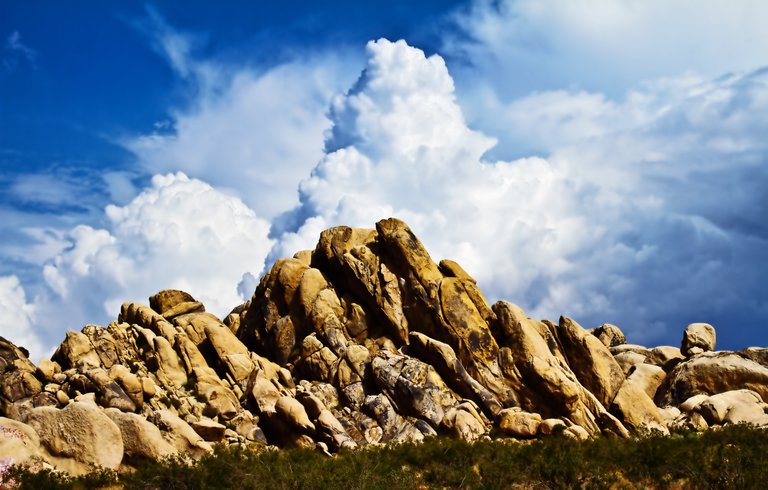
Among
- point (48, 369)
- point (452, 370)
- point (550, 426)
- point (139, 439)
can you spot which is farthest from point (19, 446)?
point (550, 426)

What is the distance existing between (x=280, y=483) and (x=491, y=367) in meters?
29.7

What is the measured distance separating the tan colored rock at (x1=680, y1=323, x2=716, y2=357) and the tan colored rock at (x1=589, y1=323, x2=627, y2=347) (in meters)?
7.95

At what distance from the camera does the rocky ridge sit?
163 feet

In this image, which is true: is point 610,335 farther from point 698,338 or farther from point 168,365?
point 168,365

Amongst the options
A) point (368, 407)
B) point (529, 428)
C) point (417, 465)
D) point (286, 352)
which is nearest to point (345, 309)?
point (286, 352)

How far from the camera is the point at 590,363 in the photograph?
2243 inches

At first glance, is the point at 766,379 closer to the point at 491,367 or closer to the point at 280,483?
the point at 491,367

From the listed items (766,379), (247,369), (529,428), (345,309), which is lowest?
(529,428)

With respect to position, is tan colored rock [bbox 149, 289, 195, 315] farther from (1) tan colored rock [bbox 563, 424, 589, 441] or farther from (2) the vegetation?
(1) tan colored rock [bbox 563, 424, 589, 441]

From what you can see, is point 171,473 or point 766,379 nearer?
point 171,473

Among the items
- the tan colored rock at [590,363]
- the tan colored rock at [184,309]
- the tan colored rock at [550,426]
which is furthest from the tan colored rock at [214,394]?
the tan colored rock at [590,363]

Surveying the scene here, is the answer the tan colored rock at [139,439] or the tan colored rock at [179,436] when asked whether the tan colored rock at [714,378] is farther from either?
the tan colored rock at [139,439]

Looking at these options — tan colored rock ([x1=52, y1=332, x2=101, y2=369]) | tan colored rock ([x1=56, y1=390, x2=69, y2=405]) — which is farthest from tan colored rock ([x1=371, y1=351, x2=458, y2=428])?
tan colored rock ([x1=52, y1=332, x2=101, y2=369])

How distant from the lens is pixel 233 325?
67375mm
